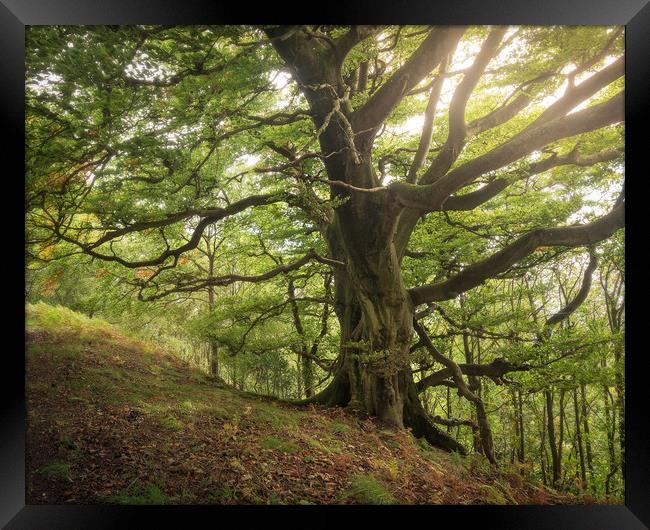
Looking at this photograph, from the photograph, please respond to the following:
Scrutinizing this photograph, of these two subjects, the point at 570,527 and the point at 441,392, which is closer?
the point at 570,527

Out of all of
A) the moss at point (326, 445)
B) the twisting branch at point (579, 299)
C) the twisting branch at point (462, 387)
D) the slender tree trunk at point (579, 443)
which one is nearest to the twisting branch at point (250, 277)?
the twisting branch at point (462, 387)

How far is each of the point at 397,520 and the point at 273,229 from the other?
8.95 ft

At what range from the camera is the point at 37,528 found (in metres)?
2.26

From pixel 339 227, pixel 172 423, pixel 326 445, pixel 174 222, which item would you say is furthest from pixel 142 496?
pixel 339 227

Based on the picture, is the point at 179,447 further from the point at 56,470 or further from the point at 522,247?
the point at 522,247

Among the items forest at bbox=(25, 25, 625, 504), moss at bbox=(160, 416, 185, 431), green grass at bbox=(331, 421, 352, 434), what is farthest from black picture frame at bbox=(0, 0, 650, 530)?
green grass at bbox=(331, 421, 352, 434)

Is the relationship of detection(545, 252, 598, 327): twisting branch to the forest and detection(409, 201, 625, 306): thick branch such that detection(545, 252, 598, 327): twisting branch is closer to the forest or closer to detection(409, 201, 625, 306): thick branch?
the forest

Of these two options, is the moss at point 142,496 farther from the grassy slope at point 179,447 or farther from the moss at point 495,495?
the moss at point 495,495

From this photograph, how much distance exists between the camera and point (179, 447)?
2584mm

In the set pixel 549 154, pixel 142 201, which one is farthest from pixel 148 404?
pixel 549 154

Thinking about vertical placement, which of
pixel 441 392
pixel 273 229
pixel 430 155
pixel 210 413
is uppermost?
pixel 430 155
